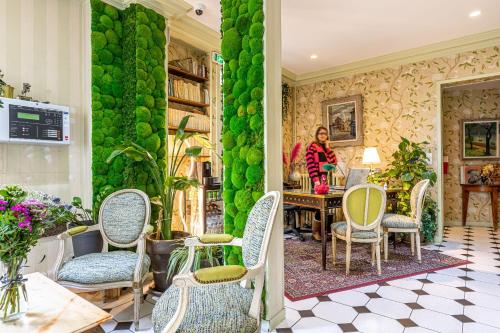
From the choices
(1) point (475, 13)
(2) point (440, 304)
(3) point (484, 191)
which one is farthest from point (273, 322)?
(3) point (484, 191)

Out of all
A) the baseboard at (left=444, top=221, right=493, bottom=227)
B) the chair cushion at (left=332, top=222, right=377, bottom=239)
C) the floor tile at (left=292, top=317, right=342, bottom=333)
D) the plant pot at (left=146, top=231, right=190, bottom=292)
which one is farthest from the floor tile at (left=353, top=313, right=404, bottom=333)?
the baseboard at (left=444, top=221, right=493, bottom=227)

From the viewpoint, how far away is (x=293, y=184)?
18.0ft

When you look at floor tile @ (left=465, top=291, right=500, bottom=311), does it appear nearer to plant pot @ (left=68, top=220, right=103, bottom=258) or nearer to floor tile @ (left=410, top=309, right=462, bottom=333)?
floor tile @ (left=410, top=309, right=462, bottom=333)

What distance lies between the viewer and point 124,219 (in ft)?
8.11

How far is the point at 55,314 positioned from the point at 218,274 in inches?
30.1

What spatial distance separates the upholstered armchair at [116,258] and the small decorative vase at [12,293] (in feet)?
2.26

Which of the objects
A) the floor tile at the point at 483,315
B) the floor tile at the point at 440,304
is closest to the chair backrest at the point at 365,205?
the floor tile at the point at 440,304

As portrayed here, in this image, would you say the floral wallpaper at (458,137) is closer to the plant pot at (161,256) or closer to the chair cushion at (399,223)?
the chair cushion at (399,223)

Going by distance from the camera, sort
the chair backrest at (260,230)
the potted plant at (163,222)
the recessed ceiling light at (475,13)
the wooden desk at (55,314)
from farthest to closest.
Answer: the recessed ceiling light at (475,13) < the potted plant at (163,222) < the chair backrest at (260,230) < the wooden desk at (55,314)

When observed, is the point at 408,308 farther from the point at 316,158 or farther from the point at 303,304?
the point at 316,158

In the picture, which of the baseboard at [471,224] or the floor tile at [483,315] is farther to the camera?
the baseboard at [471,224]

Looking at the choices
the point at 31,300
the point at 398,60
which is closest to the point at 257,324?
the point at 31,300

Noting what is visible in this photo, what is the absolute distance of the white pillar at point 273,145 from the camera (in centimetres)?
205

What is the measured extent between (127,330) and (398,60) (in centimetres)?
536
